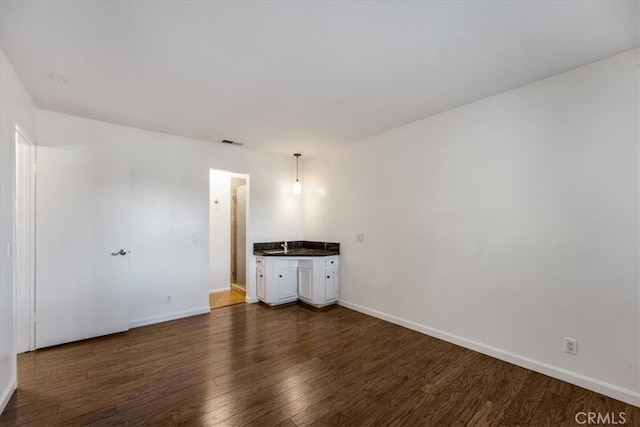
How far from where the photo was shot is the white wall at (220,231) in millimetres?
5344

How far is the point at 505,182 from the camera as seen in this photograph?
2.68 m

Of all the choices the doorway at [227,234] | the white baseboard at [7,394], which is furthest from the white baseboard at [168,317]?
the white baseboard at [7,394]

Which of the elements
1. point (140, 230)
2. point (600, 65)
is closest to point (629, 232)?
point (600, 65)

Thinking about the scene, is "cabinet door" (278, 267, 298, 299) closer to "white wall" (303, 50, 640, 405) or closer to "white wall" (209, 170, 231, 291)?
"white wall" (303, 50, 640, 405)

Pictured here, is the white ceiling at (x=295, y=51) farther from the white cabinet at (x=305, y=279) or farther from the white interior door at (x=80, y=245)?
the white cabinet at (x=305, y=279)

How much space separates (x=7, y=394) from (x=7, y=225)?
126 cm

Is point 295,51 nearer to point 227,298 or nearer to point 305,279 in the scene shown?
point 305,279

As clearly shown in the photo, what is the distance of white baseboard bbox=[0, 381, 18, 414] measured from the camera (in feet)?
6.35

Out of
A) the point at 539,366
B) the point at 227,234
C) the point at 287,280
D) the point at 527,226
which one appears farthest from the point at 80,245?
the point at 539,366

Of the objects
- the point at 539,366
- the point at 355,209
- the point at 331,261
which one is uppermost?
the point at 355,209

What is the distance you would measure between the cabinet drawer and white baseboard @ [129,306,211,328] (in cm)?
193

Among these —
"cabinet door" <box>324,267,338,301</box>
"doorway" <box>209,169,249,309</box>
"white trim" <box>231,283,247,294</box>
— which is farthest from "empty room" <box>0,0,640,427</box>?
"white trim" <box>231,283,247,294</box>

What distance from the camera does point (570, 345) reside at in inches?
89.6

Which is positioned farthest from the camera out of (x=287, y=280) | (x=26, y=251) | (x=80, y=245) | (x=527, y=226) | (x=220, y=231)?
(x=220, y=231)
